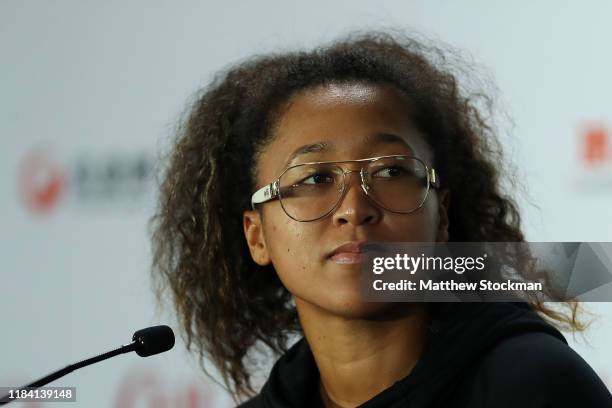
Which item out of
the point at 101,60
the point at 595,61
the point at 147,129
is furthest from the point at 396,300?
Result: the point at 101,60

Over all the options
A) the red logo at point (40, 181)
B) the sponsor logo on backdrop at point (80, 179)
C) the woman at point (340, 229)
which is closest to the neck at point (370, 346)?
the woman at point (340, 229)

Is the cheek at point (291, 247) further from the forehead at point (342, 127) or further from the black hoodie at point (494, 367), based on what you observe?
the black hoodie at point (494, 367)

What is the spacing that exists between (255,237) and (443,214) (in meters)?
0.37

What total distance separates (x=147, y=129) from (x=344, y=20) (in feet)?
1.87

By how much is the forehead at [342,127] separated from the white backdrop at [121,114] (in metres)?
0.41

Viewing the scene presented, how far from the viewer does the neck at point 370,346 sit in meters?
1.72

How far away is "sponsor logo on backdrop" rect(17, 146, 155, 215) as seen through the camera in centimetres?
246

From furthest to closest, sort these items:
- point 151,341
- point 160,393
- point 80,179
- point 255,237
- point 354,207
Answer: point 80,179 → point 160,393 → point 255,237 → point 354,207 → point 151,341

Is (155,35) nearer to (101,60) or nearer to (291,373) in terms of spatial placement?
(101,60)

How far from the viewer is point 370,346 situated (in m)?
1.73

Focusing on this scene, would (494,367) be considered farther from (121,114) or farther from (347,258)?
(121,114)

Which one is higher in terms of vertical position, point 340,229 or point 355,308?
point 340,229

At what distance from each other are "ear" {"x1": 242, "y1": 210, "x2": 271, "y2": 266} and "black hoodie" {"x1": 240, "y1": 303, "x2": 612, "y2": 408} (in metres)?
0.36

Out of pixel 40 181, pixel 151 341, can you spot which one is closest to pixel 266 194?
pixel 151 341
